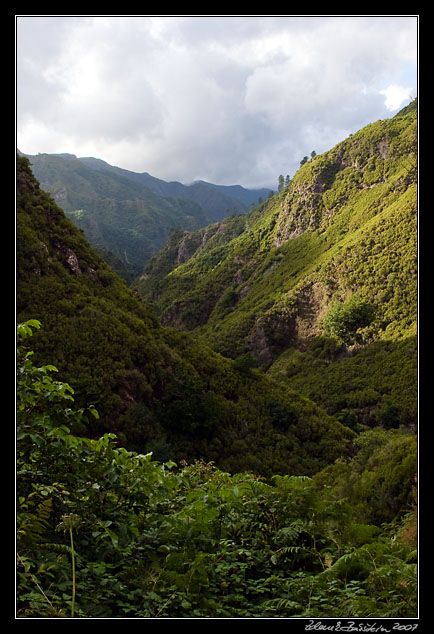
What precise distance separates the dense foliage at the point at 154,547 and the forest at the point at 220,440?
0.02m

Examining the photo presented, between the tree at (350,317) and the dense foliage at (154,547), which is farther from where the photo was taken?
the tree at (350,317)

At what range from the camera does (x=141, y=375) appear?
17281 millimetres

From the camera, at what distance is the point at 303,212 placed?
7500 cm

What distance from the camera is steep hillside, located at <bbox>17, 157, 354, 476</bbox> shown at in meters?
15.8

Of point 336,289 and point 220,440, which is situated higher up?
point 336,289

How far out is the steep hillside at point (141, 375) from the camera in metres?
15.8

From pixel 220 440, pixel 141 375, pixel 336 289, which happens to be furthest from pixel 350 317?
pixel 141 375

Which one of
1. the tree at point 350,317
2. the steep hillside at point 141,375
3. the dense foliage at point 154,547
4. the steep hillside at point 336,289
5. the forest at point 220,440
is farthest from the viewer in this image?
the tree at point 350,317

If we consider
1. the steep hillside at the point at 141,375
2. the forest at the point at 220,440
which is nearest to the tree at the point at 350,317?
the forest at the point at 220,440

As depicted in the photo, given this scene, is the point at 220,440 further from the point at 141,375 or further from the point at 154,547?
the point at 154,547

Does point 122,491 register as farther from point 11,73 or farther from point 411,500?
point 411,500

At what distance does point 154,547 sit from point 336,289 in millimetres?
53077

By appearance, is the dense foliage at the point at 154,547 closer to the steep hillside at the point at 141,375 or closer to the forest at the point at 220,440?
the forest at the point at 220,440

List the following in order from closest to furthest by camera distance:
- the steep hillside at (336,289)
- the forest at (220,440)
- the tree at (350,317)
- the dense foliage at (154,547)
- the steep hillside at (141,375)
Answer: the dense foliage at (154,547) → the forest at (220,440) → the steep hillside at (141,375) → the steep hillside at (336,289) → the tree at (350,317)
